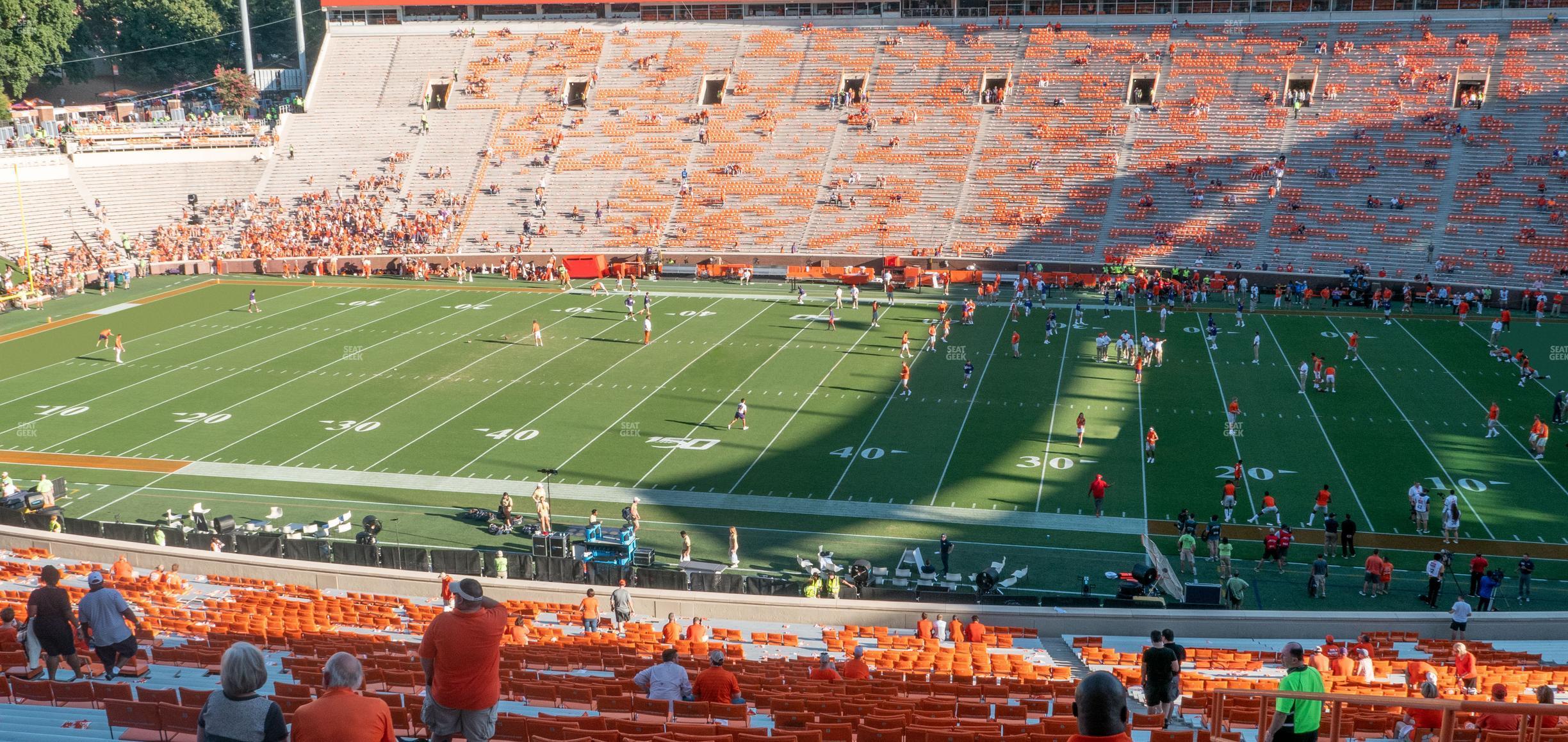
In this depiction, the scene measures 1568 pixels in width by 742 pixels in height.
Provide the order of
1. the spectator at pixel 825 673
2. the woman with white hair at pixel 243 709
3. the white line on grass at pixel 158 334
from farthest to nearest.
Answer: the white line on grass at pixel 158 334, the spectator at pixel 825 673, the woman with white hair at pixel 243 709

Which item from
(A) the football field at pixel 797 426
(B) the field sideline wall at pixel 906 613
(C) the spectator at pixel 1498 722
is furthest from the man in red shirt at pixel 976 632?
(C) the spectator at pixel 1498 722

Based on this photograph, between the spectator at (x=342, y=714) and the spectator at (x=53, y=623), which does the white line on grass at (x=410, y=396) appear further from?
the spectator at (x=342, y=714)

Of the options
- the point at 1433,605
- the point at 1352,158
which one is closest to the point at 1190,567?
the point at 1433,605

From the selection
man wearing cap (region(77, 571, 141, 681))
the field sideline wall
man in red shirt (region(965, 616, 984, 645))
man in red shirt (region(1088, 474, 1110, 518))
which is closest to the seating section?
man in red shirt (region(1088, 474, 1110, 518))

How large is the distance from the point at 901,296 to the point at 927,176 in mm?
11058

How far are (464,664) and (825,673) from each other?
22.6 ft

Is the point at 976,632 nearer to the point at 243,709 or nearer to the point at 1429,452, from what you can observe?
the point at 243,709

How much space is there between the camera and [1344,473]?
28.3 m

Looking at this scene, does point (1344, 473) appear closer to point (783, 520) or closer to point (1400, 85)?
point (783, 520)

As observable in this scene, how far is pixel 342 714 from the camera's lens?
20.4ft

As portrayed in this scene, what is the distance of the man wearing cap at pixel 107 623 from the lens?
11.5 metres

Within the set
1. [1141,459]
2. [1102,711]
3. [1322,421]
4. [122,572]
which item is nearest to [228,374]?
[122,572]

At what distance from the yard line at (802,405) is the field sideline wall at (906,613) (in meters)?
7.41

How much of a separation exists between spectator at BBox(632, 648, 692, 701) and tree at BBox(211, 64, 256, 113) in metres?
80.0
